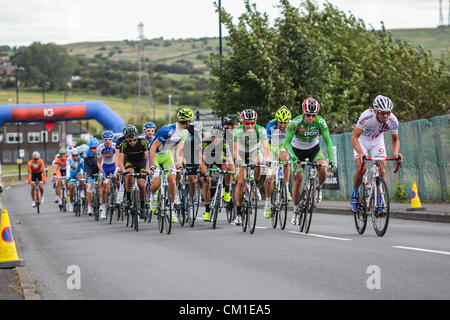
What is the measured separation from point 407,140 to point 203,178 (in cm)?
742

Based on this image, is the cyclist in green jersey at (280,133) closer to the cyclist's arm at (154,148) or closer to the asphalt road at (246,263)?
the asphalt road at (246,263)

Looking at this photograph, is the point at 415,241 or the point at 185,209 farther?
the point at 185,209

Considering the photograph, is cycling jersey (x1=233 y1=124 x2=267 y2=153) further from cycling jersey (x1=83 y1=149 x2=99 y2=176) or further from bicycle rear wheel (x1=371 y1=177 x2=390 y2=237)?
cycling jersey (x1=83 y1=149 x2=99 y2=176)

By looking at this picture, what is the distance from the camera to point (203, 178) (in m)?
15.7

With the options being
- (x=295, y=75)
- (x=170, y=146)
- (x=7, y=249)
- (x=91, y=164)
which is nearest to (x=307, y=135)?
(x=170, y=146)

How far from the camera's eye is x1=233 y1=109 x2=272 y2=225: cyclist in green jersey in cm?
1334

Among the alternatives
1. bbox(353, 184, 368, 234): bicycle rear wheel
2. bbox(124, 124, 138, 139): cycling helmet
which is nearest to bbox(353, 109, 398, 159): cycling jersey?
bbox(353, 184, 368, 234): bicycle rear wheel

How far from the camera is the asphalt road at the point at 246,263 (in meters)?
7.34

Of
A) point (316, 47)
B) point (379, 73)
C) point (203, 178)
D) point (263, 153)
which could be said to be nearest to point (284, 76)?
point (316, 47)

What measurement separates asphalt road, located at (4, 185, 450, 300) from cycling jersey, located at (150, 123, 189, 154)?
166cm

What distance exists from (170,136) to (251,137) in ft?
5.34

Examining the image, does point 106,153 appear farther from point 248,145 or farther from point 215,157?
point 248,145

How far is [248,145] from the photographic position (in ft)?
45.0
